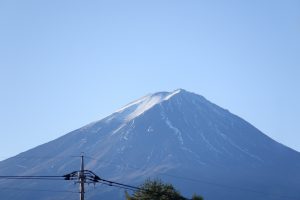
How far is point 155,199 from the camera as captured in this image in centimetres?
6556

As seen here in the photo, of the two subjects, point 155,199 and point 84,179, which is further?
point 155,199

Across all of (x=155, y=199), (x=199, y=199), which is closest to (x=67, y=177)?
(x=155, y=199)

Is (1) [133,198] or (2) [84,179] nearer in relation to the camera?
(2) [84,179]

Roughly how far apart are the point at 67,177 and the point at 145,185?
2709 centimetres

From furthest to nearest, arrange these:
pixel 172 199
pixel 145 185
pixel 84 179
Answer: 1. pixel 145 185
2. pixel 172 199
3. pixel 84 179

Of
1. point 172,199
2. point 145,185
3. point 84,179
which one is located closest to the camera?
point 84,179

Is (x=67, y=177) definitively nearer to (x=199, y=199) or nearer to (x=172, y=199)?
(x=172, y=199)

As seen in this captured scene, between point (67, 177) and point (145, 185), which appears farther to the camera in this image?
point (145, 185)

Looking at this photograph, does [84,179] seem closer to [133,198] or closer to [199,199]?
[133,198]

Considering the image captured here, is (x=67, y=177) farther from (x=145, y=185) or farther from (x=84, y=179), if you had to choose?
(x=145, y=185)

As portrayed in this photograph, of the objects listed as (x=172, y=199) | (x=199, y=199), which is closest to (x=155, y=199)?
(x=172, y=199)

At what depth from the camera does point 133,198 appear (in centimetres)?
6688

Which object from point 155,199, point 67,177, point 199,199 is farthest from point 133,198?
point 67,177

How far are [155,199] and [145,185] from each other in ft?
14.5
